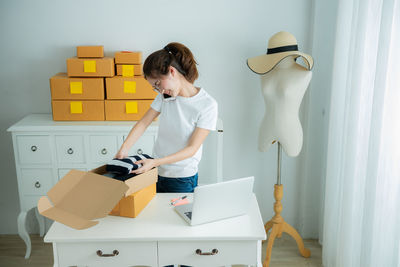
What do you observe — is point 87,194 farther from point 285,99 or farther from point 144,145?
point 285,99

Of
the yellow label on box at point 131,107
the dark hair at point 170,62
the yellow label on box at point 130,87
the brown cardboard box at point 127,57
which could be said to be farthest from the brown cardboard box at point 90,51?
the dark hair at point 170,62

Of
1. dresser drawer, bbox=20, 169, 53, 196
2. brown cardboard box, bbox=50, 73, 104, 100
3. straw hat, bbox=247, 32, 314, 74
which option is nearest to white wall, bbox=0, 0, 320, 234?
brown cardboard box, bbox=50, 73, 104, 100

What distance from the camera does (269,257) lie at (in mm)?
3010

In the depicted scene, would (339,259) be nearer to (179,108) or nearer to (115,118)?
(179,108)

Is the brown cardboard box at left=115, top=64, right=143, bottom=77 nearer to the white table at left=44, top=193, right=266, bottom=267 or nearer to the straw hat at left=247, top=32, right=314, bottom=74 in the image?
the straw hat at left=247, top=32, right=314, bottom=74

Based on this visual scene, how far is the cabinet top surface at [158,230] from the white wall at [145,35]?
1.52m

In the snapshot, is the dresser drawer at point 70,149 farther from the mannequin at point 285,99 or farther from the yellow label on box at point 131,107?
the mannequin at point 285,99

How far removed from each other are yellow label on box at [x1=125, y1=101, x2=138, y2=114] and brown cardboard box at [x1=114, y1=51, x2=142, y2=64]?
295 mm

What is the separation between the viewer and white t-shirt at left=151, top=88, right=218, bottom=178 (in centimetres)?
218

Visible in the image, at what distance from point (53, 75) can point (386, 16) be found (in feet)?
7.75

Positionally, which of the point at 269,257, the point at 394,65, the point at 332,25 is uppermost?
the point at 332,25

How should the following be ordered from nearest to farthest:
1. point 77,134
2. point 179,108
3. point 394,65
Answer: point 394,65 < point 179,108 < point 77,134

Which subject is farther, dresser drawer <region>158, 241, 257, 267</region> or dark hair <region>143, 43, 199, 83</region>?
dark hair <region>143, 43, 199, 83</region>

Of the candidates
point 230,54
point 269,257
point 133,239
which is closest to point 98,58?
point 230,54
